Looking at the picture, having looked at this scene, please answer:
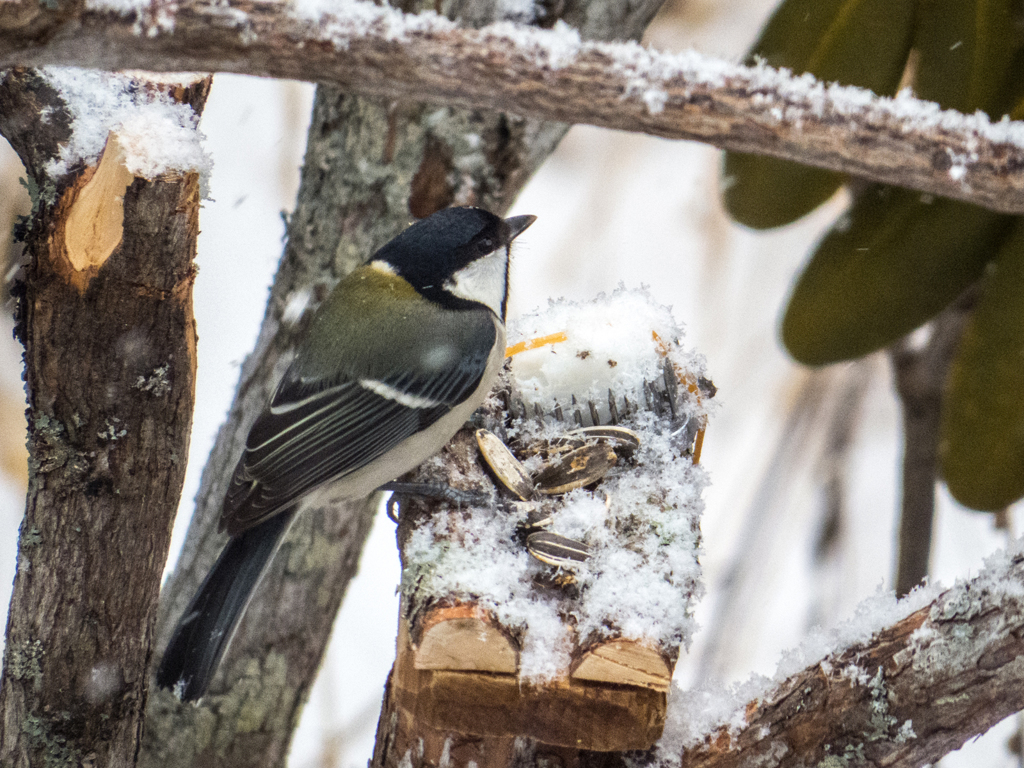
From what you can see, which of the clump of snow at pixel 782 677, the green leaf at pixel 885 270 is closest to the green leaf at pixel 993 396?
the green leaf at pixel 885 270

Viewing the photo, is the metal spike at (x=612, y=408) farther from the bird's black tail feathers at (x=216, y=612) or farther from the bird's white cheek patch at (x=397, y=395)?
the bird's black tail feathers at (x=216, y=612)

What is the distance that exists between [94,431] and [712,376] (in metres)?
2.11

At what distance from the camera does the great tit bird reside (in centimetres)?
124

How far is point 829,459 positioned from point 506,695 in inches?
81.9

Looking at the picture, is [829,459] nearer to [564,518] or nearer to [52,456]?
[564,518]

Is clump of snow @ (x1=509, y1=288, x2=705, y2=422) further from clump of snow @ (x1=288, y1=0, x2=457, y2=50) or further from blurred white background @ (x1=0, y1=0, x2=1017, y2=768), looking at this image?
blurred white background @ (x1=0, y1=0, x2=1017, y2=768)

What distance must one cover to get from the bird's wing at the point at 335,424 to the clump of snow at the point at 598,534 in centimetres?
13

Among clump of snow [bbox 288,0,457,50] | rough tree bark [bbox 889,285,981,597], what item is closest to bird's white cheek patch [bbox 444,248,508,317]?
clump of snow [bbox 288,0,457,50]

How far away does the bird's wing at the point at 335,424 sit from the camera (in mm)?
1275

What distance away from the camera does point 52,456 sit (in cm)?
103

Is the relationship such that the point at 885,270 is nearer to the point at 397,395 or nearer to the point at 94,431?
the point at 397,395

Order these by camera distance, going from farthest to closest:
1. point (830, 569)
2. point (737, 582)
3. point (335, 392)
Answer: point (830, 569) → point (737, 582) → point (335, 392)

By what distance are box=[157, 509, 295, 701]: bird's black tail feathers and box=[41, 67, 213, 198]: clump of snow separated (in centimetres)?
51

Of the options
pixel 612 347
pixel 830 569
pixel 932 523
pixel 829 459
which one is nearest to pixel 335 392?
pixel 612 347
